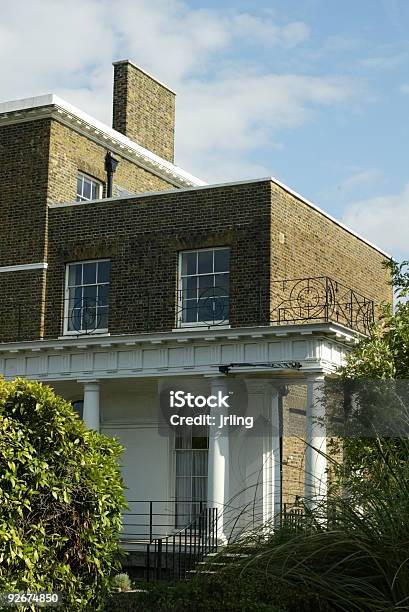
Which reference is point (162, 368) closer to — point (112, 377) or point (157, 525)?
point (112, 377)

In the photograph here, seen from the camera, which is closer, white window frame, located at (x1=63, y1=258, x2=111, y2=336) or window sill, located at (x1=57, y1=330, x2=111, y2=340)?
window sill, located at (x1=57, y1=330, x2=111, y2=340)

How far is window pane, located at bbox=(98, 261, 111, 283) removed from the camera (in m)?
23.7

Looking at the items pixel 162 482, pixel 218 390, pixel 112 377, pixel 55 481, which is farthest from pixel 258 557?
pixel 162 482

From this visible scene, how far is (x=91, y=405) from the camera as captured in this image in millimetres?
21906

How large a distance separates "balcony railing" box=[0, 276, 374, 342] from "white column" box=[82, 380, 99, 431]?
1535 mm

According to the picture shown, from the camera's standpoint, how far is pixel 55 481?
10891 millimetres

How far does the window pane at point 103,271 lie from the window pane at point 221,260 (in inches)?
111

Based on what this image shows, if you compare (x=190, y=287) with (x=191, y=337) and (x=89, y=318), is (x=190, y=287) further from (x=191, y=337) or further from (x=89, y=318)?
(x=89, y=318)

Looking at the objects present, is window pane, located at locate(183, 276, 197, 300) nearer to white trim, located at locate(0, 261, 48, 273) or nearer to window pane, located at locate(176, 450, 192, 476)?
white trim, located at locate(0, 261, 48, 273)

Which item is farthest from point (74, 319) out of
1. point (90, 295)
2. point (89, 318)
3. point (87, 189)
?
point (87, 189)

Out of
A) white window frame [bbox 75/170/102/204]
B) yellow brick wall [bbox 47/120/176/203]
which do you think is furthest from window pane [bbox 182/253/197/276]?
yellow brick wall [bbox 47/120/176/203]

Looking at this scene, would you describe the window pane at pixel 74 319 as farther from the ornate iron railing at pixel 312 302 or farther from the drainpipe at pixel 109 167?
the ornate iron railing at pixel 312 302

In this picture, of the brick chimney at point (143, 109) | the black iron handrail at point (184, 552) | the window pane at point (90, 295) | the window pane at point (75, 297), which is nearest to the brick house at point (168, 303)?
the window pane at point (75, 297)

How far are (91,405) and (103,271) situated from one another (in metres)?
3.49
